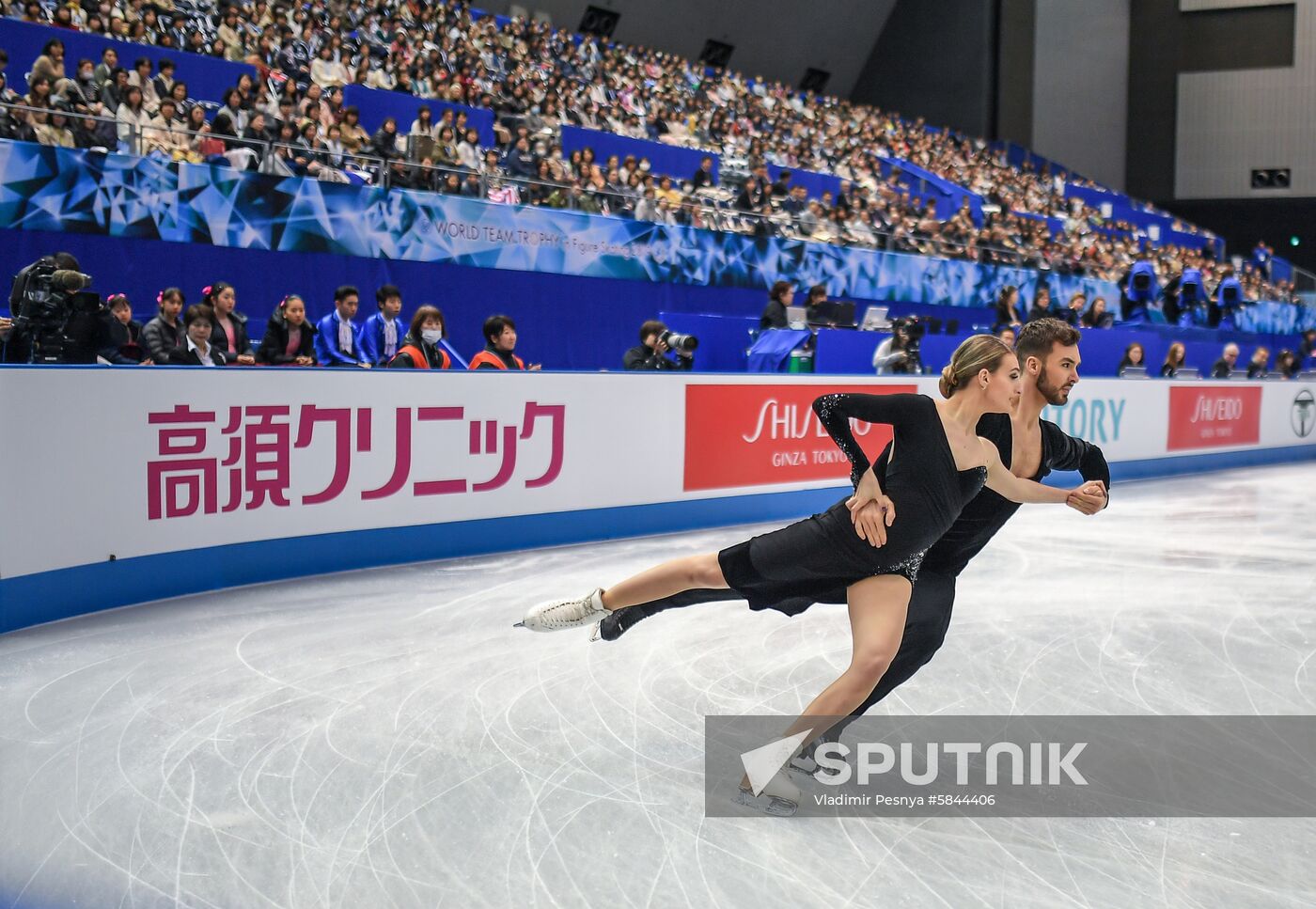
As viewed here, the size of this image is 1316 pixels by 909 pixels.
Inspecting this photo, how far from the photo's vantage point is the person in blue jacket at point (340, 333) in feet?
26.4

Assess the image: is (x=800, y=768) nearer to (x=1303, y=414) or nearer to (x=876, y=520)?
(x=876, y=520)

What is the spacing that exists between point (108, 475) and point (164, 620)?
70 cm

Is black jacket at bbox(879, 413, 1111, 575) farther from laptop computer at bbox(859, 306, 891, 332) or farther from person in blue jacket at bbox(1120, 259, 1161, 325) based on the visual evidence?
person in blue jacket at bbox(1120, 259, 1161, 325)

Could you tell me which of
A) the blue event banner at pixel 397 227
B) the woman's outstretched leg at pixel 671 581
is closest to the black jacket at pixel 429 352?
the blue event banner at pixel 397 227

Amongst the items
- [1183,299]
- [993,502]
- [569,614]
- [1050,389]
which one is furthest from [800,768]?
[1183,299]

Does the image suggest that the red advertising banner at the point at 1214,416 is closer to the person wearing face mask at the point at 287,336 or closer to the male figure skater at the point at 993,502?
the person wearing face mask at the point at 287,336

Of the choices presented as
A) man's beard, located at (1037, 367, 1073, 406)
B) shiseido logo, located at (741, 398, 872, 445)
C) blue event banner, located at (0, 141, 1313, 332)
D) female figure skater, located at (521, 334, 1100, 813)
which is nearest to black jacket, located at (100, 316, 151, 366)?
blue event banner, located at (0, 141, 1313, 332)

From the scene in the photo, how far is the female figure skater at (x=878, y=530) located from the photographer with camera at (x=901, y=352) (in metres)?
6.71

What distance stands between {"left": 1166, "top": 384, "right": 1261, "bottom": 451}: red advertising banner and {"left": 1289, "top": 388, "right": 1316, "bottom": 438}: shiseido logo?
3.73ft

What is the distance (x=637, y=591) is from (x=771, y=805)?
0.71 metres

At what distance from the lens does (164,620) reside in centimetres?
502

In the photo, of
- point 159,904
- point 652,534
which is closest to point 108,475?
point 159,904

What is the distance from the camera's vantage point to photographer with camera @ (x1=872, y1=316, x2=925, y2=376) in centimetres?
983

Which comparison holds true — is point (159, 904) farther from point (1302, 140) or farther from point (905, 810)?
point (1302, 140)
